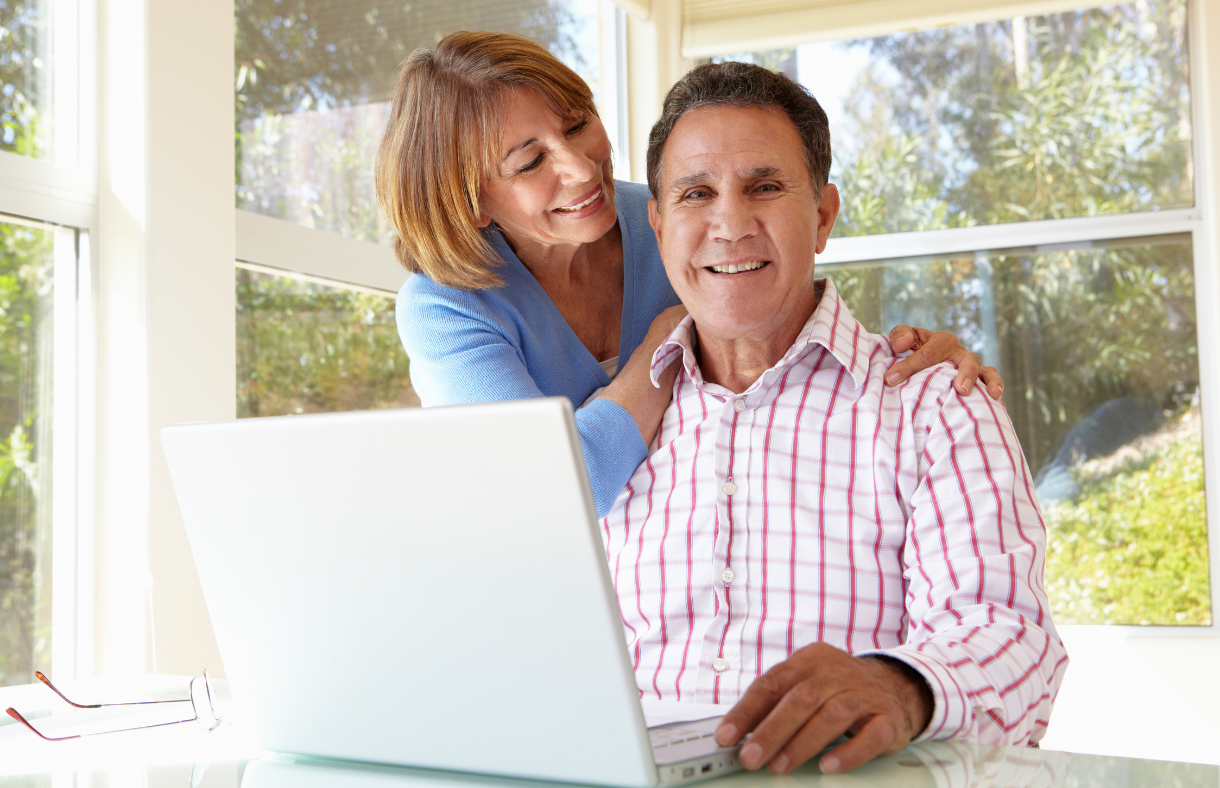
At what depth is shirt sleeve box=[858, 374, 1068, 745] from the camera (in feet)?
3.10

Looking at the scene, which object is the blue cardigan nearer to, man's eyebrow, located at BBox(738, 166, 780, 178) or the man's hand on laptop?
man's eyebrow, located at BBox(738, 166, 780, 178)

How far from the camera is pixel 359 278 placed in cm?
282

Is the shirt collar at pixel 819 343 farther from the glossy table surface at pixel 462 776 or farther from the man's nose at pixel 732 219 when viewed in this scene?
the glossy table surface at pixel 462 776

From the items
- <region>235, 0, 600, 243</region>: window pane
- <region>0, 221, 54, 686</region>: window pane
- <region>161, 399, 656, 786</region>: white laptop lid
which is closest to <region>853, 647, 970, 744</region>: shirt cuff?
<region>161, 399, 656, 786</region>: white laptop lid

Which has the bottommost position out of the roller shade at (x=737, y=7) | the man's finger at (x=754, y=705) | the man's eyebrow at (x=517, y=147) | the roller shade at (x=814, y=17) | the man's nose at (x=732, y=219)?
the man's finger at (x=754, y=705)

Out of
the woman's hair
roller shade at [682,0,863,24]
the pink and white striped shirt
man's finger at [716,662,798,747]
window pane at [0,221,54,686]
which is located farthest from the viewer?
roller shade at [682,0,863,24]

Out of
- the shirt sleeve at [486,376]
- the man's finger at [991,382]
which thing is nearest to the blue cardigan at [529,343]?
the shirt sleeve at [486,376]

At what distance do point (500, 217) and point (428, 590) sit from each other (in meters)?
1.11

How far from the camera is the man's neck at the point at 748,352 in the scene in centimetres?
148

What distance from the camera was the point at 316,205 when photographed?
8.88ft

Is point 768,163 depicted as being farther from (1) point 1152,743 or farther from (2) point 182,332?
(1) point 1152,743

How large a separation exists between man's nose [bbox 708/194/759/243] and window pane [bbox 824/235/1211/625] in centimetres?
295

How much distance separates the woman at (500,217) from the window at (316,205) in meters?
0.86

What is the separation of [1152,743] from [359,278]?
3.09m
